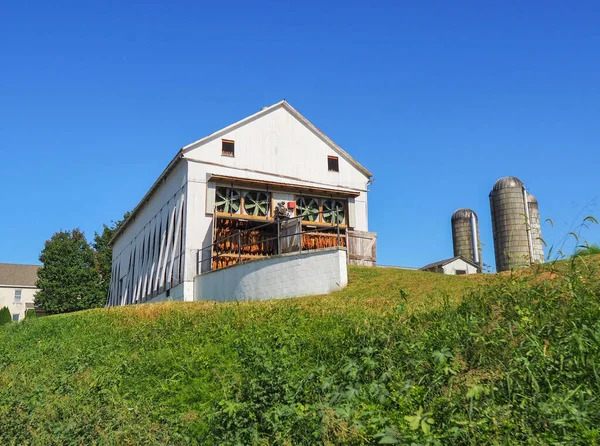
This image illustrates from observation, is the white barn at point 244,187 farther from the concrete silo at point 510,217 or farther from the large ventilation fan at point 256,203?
the concrete silo at point 510,217

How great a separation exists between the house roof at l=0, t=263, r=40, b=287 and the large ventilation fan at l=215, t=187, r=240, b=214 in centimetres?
6201

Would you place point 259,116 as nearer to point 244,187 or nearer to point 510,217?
point 244,187

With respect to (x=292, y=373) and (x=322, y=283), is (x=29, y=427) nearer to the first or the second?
(x=292, y=373)

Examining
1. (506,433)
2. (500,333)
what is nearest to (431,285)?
(500,333)

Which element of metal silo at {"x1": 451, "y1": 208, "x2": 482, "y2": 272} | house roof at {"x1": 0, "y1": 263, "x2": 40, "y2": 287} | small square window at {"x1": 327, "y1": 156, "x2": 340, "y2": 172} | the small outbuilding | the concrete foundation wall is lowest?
the concrete foundation wall

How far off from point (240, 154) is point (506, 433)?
72.4 ft

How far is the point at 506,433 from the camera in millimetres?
4156

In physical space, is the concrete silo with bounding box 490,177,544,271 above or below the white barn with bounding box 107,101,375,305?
below

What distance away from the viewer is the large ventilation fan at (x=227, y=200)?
24.1 meters

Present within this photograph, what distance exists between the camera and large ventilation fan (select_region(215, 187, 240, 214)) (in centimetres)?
2409

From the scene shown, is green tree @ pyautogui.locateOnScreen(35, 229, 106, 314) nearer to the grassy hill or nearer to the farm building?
the farm building

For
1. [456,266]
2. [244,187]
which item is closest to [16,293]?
[244,187]

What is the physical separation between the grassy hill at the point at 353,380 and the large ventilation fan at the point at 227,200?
13896 mm

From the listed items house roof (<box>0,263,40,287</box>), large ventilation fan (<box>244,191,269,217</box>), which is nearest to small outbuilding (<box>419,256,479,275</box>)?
large ventilation fan (<box>244,191,269,217</box>)
